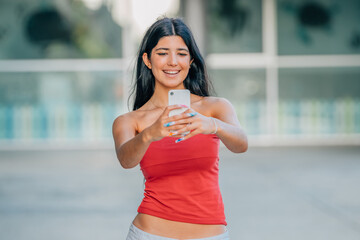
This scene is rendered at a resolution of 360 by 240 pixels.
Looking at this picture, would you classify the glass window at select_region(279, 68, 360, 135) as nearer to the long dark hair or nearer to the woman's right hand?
the long dark hair

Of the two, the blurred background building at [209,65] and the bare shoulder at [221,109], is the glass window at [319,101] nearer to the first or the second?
the blurred background building at [209,65]

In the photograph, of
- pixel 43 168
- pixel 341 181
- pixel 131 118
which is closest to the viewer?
pixel 131 118

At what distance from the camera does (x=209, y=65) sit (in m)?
11.9

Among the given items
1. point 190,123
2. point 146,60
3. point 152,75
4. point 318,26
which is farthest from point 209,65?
point 190,123

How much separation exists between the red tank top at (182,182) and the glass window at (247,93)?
10.3 m

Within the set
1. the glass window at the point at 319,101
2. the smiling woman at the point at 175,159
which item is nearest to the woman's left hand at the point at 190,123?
the smiling woman at the point at 175,159

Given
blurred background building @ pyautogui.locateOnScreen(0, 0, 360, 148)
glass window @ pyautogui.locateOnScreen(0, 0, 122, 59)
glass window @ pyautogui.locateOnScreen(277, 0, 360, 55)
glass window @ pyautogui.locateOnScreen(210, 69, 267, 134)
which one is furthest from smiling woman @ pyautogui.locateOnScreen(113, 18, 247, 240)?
glass window @ pyautogui.locateOnScreen(277, 0, 360, 55)

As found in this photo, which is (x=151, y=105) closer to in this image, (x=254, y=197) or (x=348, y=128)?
(x=254, y=197)

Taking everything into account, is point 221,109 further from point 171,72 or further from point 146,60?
point 146,60

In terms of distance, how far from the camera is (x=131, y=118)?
2104mm

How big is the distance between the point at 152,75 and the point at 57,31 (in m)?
10.1

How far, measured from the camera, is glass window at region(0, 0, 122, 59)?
38.8 feet

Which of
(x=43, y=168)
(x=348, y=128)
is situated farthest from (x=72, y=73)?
(x=348, y=128)

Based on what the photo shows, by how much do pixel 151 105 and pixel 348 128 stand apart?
35.8ft
